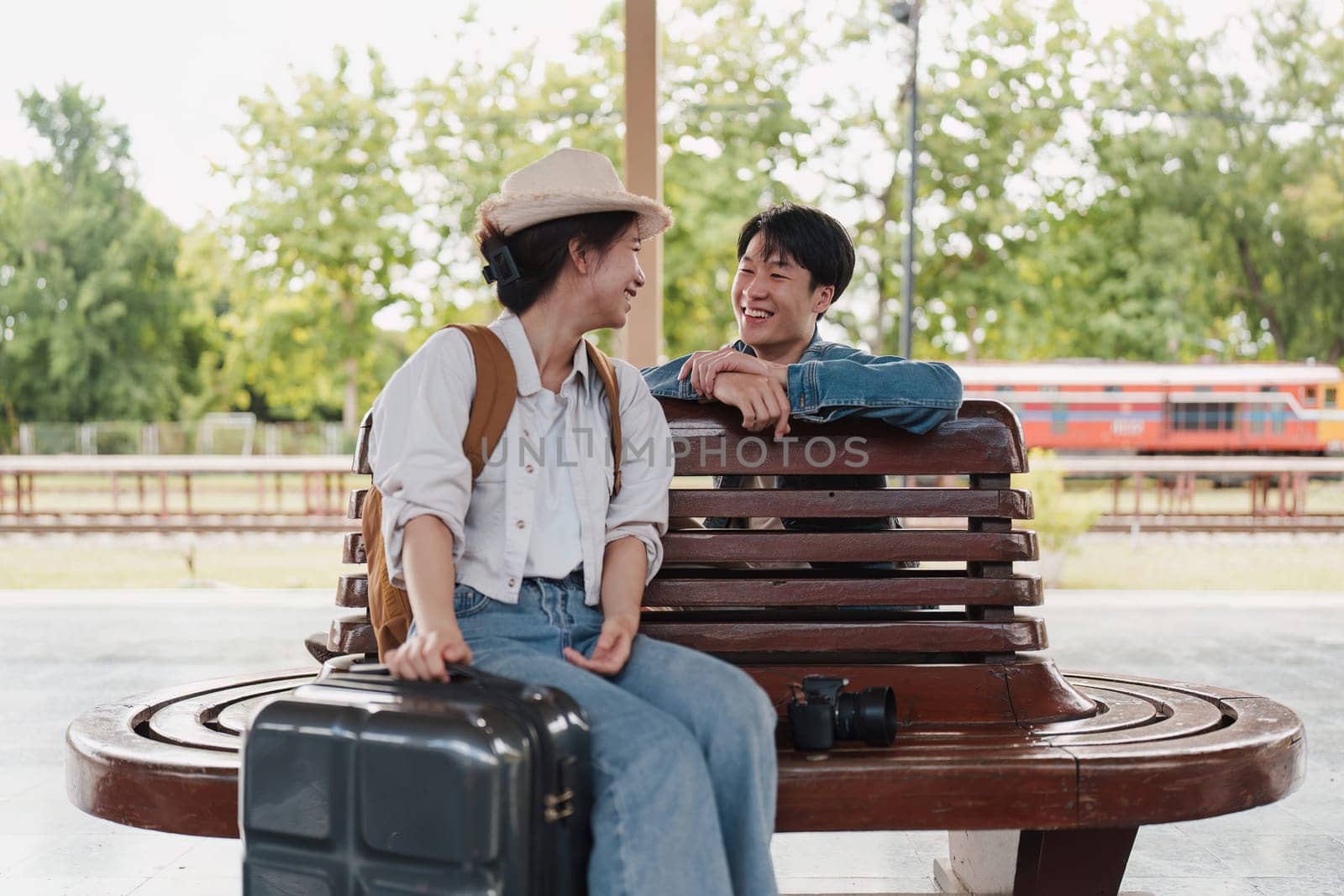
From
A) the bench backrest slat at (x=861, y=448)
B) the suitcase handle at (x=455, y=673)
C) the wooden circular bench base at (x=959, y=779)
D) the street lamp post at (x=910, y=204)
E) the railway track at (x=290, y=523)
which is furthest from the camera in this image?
the railway track at (x=290, y=523)

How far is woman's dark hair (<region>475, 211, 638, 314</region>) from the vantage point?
183cm

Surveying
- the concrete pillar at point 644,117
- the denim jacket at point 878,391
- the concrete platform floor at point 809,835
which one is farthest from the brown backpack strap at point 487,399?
the concrete pillar at point 644,117

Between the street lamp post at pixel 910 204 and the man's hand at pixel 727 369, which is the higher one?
the street lamp post at pixel 910 204

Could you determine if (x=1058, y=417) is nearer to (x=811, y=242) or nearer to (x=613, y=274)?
(x=811, y=242)

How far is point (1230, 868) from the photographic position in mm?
2795

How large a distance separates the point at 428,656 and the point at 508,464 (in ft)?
1.03

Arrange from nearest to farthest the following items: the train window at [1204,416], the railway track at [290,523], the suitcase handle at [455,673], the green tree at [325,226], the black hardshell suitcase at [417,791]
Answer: the black hardshell suitcase at [417,791], the suitcase handle at [455,673], the railway track at [290,523], the green tree at [325,226], the train window at [1204,416]

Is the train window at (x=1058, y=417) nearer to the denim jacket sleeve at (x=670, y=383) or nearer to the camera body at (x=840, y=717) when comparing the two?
the denim jacket sleeve at (x=670, y=383)

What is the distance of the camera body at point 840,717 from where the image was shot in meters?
1.79

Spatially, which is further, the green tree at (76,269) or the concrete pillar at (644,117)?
the green tree at (76,269)

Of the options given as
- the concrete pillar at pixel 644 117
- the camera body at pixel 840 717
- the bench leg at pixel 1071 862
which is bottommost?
the bench leg at pixel 1071 862

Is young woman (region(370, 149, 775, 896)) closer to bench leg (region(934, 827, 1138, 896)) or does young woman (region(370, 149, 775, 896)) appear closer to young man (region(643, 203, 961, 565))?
young man (region(643, 203, 961, 565))

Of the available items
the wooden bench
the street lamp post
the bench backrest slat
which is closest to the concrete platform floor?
the wooden bench

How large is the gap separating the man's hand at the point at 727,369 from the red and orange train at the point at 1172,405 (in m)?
10.8
